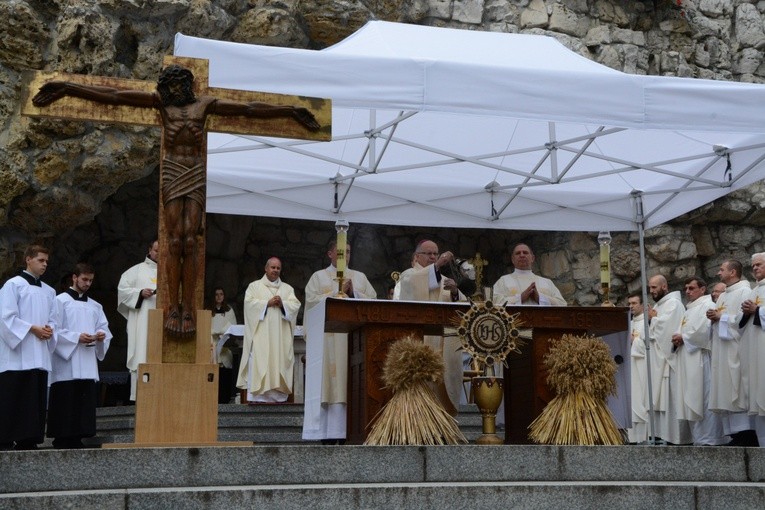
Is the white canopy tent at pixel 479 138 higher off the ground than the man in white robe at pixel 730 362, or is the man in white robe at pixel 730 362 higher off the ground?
the white canopy tent at pixel 479 138

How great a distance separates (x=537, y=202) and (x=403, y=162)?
1.52 m

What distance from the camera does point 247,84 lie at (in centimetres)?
700

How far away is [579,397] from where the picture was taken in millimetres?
6816

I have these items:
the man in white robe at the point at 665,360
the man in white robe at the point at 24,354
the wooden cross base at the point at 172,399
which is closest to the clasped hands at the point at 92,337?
the man in white robe at the point at 24,354

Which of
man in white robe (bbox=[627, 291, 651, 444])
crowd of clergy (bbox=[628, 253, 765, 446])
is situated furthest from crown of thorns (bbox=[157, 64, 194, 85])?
man in white robe (bbox=[627, 291, 651, 444])

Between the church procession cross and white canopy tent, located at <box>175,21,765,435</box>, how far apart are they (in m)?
0.45

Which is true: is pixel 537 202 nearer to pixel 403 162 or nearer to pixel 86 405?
pixel 403 162

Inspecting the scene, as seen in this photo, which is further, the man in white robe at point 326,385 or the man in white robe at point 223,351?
the man in white robe at point 223,351

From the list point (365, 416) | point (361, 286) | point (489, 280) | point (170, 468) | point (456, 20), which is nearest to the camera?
point (170, 468)

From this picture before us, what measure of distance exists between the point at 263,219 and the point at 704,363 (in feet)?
25.3

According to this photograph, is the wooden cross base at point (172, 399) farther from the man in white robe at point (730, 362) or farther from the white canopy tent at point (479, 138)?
the man in white robe at point (730, 362)

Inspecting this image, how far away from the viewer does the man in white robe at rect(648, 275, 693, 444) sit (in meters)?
11.3

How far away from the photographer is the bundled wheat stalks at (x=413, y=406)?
21.2ft

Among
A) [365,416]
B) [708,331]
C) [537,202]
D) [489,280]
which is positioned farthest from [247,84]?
[489,280]
